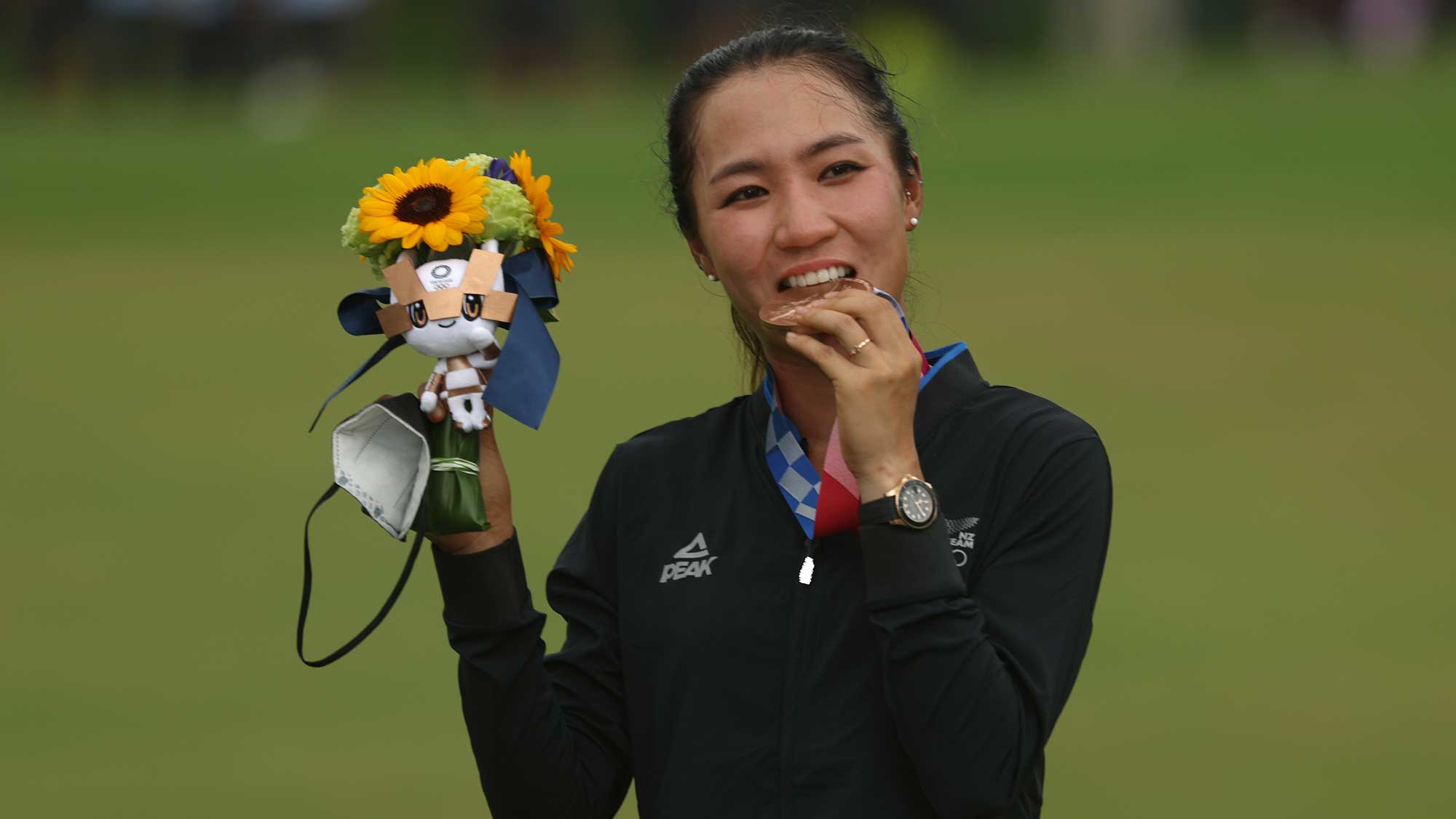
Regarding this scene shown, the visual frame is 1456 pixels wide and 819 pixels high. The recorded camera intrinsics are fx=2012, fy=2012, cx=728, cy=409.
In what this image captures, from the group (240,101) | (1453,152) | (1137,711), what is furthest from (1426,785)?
(240,101)

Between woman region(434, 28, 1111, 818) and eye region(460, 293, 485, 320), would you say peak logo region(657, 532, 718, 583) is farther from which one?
eye region(460, 293, 485, 320)

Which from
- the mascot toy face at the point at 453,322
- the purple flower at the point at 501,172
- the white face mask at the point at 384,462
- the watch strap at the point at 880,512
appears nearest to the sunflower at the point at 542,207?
the purple flower at the point at 501,172

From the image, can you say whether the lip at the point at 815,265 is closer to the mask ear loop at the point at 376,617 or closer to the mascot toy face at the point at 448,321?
the mascot toy face at the point at 448,321

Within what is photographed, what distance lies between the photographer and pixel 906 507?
1.78 m

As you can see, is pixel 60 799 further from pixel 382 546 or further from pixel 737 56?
pixel 737 56

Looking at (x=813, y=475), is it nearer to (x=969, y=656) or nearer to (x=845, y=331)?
(x=845, y=331)

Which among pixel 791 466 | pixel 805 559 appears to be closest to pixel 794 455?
pixel 791 466

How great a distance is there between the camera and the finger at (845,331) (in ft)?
6.06

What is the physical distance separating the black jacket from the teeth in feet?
0.51

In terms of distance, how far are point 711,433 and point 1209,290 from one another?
9.80 metres

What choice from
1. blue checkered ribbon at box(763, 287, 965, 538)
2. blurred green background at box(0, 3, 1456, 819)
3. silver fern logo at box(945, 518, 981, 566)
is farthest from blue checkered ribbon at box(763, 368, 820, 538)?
blurred green background at box(0, 3, 1456, 819)

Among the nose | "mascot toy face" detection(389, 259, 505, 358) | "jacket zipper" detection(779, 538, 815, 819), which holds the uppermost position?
the nose

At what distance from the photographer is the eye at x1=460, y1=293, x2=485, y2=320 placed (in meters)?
1.96

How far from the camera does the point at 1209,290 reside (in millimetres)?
11516
